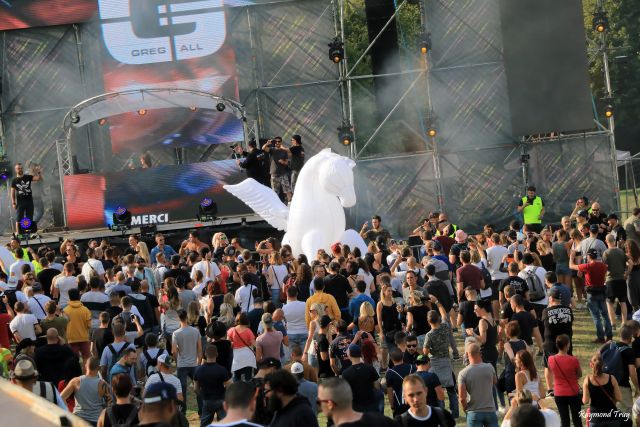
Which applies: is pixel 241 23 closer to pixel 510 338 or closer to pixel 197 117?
pixel 197 117

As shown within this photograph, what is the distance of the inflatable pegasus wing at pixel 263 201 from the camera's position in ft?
66.4

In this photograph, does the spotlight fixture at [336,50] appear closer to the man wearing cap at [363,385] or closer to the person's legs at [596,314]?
the person's legs at [596,314]

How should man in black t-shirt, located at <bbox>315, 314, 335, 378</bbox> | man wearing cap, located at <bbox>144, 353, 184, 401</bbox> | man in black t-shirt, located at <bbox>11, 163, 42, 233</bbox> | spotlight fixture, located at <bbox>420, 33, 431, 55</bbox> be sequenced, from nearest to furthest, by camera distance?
man wearing cap, located at <bbox>144, 353, 184, 401</bbox>, man in black t-shirt, located at <bbox>315, 314, 335, 378</bbox>, man in black t-shirt, located at <bbox>11, 163, 42, 233</bbox>, spotlight fixture, located at <bbox>420, 33, 431, 55</bbox>

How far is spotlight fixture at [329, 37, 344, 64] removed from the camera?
24.4 metres

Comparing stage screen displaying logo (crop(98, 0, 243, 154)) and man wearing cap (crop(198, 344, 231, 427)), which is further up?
stage screen displaying logo (crop(98, 0, 243, 154))

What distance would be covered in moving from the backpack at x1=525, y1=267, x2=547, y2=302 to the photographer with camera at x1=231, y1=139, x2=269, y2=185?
9498mm

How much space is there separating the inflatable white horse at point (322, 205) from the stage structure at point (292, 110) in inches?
164

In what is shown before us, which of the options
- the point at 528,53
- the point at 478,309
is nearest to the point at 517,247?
the point at 478,309

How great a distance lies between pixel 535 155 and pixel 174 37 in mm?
7647

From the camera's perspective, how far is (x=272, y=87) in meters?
26.0

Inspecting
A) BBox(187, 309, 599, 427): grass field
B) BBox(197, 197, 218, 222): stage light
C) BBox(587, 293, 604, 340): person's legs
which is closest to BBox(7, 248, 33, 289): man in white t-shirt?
BBox(187, 309, 599, 427): grass field

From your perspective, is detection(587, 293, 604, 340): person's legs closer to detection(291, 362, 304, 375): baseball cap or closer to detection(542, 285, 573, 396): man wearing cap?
detection(542, 285, 573, 396): man wearing cap

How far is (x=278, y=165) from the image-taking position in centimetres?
2255

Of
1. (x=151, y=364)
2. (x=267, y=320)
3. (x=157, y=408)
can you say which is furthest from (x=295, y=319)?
(x=157, y=408)
